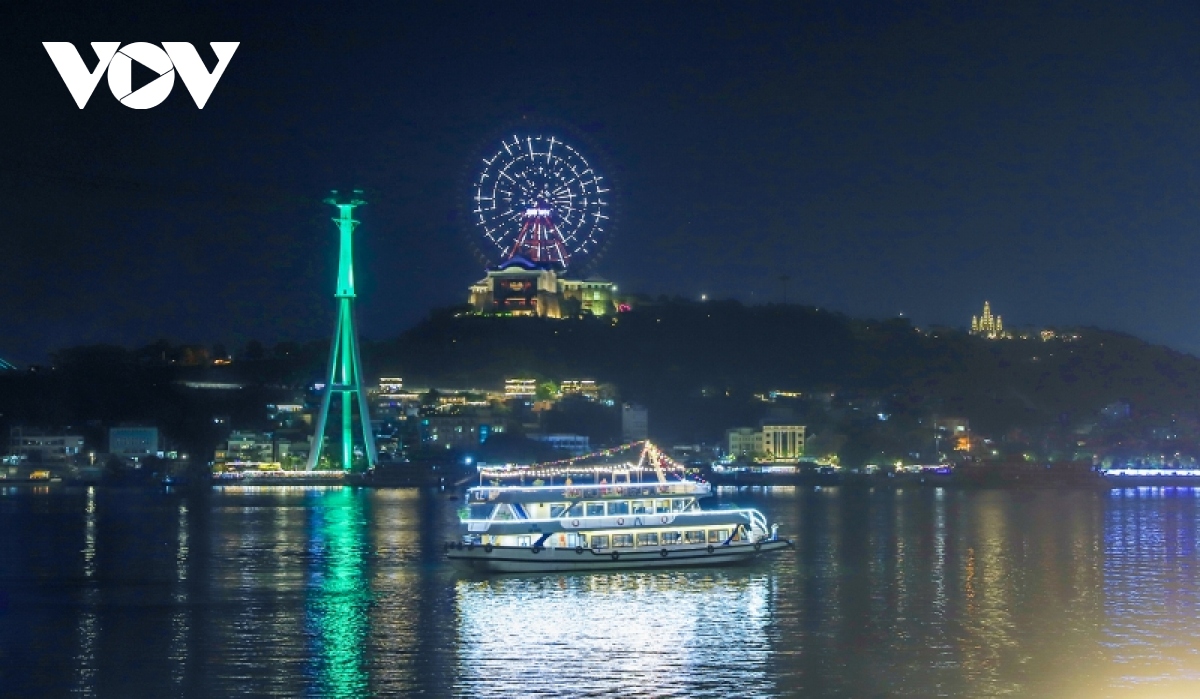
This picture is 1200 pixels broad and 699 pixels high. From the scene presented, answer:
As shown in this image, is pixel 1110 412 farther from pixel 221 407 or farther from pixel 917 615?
pixel 917 615

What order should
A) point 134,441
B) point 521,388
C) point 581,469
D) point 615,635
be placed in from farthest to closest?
point 521,388 < point 134,441 < point 581,469 < point 615,635

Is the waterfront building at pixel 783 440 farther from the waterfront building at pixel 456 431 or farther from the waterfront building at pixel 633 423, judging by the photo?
the waterfront building at pixel 456 431

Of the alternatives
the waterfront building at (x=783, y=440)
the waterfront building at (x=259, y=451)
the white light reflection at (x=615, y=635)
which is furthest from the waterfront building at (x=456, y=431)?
the white light reflection at (x=615, y=635)

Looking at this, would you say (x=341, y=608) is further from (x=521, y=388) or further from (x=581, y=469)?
(x=521, y=388)

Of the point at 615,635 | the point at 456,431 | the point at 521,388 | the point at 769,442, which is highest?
the point at 521,388

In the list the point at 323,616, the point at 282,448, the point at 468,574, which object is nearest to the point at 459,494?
the point at 282,448

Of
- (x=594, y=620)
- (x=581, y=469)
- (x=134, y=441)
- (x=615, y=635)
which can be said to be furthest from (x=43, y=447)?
(x=615, y=635)
